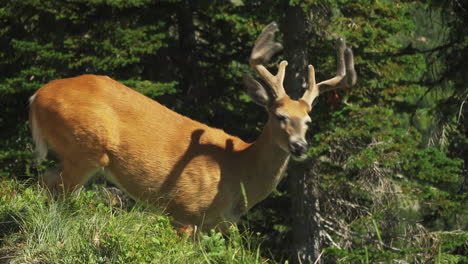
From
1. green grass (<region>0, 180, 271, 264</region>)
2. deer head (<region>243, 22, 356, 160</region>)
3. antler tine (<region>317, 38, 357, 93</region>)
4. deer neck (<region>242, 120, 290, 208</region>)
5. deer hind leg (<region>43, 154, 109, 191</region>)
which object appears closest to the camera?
green grass (<region>0, 180, 271, 264</region>)

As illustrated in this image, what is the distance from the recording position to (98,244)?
5.41 metres

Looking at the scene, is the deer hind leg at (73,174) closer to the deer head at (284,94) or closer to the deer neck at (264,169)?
the deer neck at (264,169)

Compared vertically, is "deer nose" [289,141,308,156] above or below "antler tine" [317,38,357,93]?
below

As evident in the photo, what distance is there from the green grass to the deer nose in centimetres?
144

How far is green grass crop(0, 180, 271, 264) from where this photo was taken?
5.32 metres

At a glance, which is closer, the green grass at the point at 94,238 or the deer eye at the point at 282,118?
the green grass at the point at 94,238

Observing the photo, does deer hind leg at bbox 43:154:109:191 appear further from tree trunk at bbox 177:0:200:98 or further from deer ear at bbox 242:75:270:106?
tree trunk at bbox 177:0:200:98

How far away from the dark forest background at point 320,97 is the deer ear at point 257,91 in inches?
143

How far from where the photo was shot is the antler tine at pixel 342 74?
802 cm

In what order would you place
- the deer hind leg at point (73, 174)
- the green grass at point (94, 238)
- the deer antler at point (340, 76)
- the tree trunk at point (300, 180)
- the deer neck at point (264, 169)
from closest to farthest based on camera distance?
the green grass at point (94, 238) < the deer hind leg at point (73, 174) < the deer neck at point (264, 169) < the deer antler at point (340, 76) < the tree trunk at point (300, 180)

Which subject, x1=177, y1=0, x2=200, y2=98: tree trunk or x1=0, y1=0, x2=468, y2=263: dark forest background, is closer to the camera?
x1=0, y1=0, x2=468, y2=263: dark forest background

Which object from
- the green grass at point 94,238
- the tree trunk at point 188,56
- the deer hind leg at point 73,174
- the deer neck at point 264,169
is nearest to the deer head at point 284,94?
the deer neck at point 264,169

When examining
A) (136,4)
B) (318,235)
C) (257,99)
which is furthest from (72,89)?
(318,235)

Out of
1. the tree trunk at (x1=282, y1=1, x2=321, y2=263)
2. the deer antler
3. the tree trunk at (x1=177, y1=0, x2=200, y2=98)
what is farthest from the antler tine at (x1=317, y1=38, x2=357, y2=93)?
the tree trunk at (x1=177, y1=0, x2=200, y2=98)
